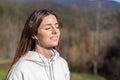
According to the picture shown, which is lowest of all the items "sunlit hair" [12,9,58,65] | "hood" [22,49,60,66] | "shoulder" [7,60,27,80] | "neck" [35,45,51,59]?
"shoulder" [7,60,27,80]

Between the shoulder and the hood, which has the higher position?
the hood

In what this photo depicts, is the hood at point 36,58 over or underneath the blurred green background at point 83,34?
over

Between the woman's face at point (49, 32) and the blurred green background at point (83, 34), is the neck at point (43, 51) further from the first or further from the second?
the blurred green background at point (83, 34)

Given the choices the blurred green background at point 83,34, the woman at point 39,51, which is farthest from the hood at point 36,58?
the blurred green background at point 83,34

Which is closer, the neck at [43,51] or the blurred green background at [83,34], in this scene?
the neck at [43,51]

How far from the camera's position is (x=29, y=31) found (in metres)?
3.00

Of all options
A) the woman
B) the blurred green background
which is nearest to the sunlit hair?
the woman

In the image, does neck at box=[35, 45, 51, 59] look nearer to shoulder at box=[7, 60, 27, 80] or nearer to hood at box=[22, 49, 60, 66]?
hood at box=[22, 49, 60, 66]

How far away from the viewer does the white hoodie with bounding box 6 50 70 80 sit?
2865 mm

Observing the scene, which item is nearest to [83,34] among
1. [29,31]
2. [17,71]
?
[29,31]

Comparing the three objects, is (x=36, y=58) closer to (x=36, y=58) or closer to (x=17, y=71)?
(x=36, y=58)

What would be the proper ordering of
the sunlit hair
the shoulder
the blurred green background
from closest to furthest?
the shoulder
the sunlit hair
the blurred green background

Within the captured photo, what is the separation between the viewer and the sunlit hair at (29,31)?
296cm

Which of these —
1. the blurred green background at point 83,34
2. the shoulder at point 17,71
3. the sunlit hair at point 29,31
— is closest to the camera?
the shoulder at point 17,71
